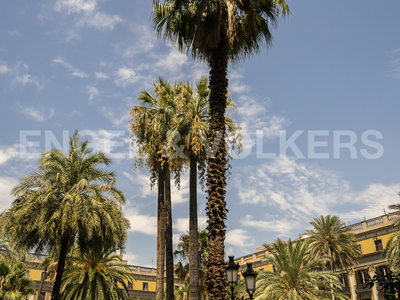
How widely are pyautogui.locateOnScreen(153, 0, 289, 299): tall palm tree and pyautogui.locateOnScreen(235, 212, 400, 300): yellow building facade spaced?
117 feet

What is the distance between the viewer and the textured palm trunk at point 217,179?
512 inches

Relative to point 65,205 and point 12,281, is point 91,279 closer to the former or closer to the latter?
point 12,281

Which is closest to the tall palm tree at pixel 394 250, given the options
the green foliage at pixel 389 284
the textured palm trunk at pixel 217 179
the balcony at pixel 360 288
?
the balcony at pixel 360 288

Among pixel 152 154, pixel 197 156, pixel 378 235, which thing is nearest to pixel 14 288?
pixel 152 154

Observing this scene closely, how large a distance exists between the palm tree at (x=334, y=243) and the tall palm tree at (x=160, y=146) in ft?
72.7

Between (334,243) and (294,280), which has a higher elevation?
(334,243)

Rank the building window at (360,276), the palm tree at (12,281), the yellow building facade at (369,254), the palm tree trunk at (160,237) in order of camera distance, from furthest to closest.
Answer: the building window at (360,276) → the yellow building facade at (369,254) → the palm tree at (12,281) → the palm tree trunk at (160,237)

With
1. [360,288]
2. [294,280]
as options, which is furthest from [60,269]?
[360,288]

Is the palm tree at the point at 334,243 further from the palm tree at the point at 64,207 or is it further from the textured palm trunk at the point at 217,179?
the textured palm trunk at the point at 217,179

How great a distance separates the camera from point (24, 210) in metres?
20.3

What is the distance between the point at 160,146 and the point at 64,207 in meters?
6.80

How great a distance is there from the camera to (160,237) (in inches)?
922

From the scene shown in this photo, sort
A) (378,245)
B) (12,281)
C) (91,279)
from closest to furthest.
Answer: (91,279) → (12,281) → (378,245)

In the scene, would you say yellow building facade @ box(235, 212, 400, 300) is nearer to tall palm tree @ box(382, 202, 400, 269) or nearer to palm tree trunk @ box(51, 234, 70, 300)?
tall palm tree @ box(382, 202, 400, 269)
